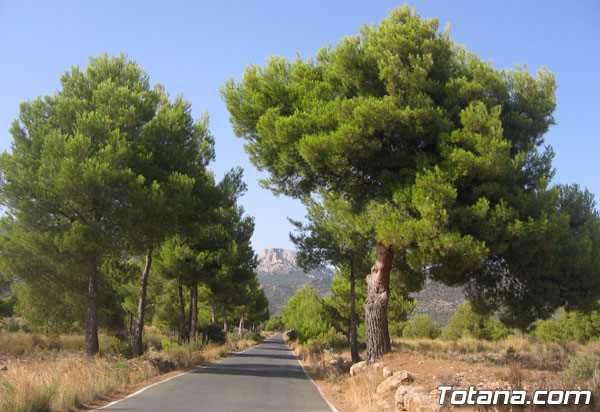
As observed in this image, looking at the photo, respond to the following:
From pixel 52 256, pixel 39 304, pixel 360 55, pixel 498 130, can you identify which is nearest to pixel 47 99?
pixel 52 256

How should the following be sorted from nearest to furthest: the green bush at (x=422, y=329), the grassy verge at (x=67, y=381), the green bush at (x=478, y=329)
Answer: the grassy verge at (x=67, y=381) < the green bush at (x=478, y=329) < the green bush at (x=422, y=329)

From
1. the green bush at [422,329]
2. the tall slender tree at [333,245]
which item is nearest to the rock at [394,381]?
the tall slender tree at [333,245]

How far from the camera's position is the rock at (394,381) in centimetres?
972

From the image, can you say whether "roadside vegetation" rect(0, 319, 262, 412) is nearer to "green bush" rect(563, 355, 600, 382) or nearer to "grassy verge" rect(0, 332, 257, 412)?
"grassy verge" rect(0, 332, 257, 412)

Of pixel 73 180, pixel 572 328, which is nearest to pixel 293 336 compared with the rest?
pixel 572 328

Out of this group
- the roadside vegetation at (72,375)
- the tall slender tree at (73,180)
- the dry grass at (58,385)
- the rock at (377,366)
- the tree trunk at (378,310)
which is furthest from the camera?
the tall slender tree at (73,180)

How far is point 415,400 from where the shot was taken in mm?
8273

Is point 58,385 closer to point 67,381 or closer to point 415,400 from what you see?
point 67,381

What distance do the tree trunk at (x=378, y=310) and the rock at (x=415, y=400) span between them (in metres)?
3.80

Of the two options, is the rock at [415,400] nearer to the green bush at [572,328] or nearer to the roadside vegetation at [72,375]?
the roadside vegetation at [72,375]

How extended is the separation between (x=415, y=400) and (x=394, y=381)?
166cm

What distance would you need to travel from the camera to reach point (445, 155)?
37.3 feet

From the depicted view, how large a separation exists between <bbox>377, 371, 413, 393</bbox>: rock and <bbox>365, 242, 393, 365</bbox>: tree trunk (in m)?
2.71

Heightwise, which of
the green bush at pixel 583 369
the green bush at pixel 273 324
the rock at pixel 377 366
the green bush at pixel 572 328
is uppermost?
the green bush at pixel 583 369
